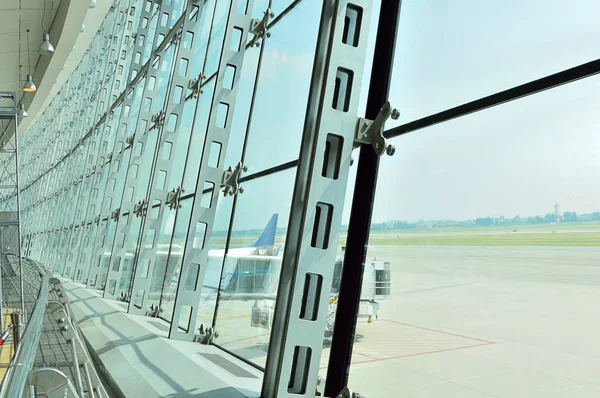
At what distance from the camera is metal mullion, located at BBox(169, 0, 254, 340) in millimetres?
6020

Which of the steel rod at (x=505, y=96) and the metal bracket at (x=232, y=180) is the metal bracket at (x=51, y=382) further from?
the metal bracket at (x=232, y=180)

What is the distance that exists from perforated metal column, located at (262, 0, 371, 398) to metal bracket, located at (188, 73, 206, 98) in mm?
4488

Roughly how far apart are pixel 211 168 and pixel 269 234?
55.4 inches

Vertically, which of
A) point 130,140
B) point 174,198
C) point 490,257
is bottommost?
point 490,257

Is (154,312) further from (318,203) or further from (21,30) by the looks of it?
(21,30)

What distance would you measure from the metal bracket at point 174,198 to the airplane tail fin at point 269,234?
2.88m

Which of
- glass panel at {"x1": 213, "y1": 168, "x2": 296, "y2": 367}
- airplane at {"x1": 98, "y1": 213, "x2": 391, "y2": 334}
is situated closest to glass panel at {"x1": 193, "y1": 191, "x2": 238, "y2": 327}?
airplane at {"x1": 98, "y1": 213, "x2": 391, "y2": 334}

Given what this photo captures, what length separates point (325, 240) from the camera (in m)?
3.55

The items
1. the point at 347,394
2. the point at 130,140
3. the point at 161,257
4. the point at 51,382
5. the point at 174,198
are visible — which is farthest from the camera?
the point at 130,140

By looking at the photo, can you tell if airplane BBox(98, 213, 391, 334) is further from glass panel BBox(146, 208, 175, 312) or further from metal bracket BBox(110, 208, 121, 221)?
metal bracket BBox(110, 208, 121, 221)

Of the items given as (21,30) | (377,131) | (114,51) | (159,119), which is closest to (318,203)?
(377,131)

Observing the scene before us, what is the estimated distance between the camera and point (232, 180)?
582 centimetres

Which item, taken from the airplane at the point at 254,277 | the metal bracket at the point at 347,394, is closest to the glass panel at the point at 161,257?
the airplane at the point at 254,277

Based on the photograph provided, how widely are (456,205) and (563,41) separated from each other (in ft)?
3.01
